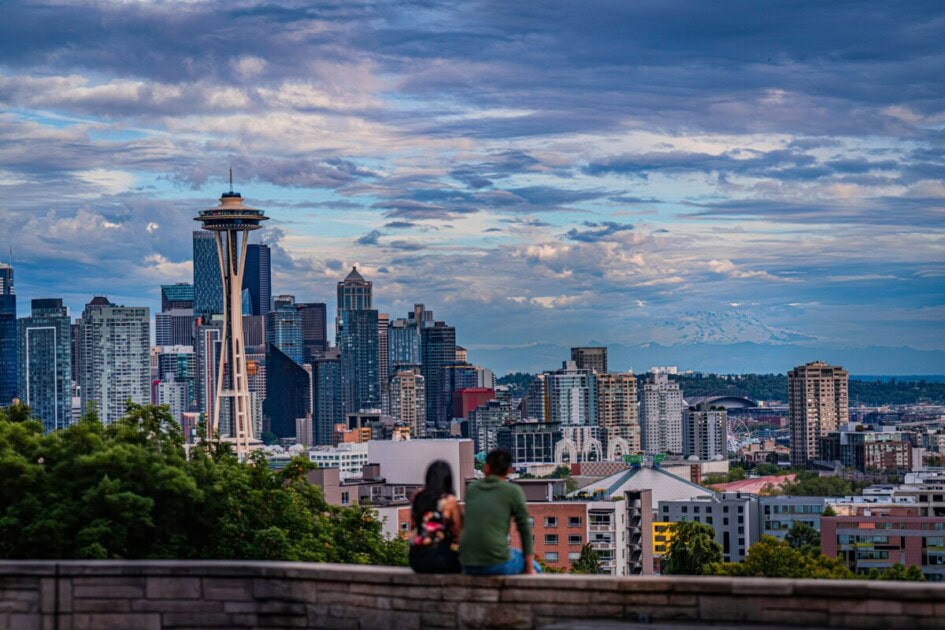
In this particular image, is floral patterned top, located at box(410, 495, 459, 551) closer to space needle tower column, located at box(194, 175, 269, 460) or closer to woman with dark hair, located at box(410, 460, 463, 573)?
woman with dark hair, located at box(410, 460, 463, 573)

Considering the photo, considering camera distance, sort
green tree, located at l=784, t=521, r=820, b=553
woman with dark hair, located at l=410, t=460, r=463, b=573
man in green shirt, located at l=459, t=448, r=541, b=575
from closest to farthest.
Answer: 1. man in green shirt, located at l=459, t=448, r=541, b=575
2. woman with dark hair, located at l=410, t=460, r=463, b=573
3. green tree, located at l=784, t=521, r=820, b=553

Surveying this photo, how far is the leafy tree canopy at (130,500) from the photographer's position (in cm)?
1739

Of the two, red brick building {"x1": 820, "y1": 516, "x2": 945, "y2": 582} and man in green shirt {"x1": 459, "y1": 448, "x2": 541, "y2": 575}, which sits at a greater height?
man in green shirt {"x1": 459, "y1": 448, "x2": 541, "y2": 575}

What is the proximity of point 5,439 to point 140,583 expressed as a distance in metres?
9.44

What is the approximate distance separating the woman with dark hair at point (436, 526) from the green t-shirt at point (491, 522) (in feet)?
0.58

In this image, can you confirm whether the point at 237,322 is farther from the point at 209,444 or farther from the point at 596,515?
the point at 209,444

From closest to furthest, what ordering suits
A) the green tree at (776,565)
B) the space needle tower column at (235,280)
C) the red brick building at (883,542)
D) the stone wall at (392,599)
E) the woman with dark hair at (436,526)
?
the stone wall at (392,599) → the woman with dark hair at (436,526) → the green tree at (776,565) → the red brick building at (883,542) → the space needle tower column at (235,280)

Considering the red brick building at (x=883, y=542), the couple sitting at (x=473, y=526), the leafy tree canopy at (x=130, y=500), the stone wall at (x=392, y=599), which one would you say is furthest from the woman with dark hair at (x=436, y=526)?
the red brick building at (x=883, y=542)

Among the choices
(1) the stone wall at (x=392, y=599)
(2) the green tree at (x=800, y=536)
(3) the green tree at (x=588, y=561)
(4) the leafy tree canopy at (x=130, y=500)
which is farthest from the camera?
(2) the green tree at (x=800, y=536)

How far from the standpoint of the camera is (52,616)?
1109cm

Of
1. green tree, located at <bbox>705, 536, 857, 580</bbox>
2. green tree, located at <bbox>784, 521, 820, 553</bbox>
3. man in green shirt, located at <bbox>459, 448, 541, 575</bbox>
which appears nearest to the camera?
man in green shirt, located at <bbox>459, 448, 541, 575</bbox>

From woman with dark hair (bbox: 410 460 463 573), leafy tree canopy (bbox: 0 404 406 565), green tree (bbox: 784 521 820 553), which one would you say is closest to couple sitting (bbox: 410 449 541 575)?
woman with dark hair (bbox: 410 460 463 573)

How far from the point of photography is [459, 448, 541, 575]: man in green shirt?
1003cm

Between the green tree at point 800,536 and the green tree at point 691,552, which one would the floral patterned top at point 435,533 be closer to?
the green tree at point 691,552
